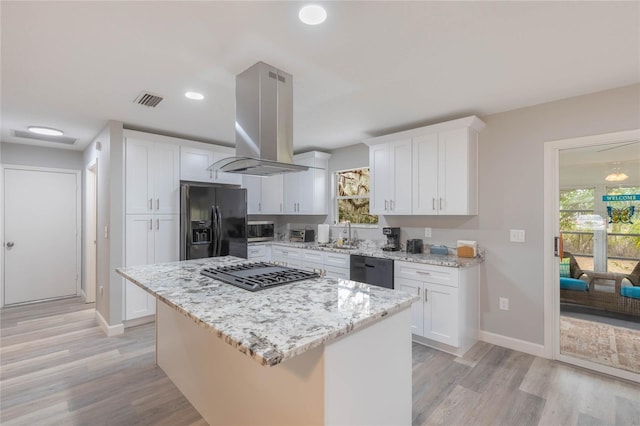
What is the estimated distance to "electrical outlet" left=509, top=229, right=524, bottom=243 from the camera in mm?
3016

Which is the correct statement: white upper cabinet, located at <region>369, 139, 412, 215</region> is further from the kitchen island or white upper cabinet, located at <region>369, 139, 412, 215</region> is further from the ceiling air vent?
the ceiling air vent

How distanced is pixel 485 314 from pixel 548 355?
60cm

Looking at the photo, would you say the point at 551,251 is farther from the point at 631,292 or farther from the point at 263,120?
the point at 263,120

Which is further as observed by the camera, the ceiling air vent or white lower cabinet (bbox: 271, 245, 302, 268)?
white lower cabinet (bbox: 271, 245, 302, 268)

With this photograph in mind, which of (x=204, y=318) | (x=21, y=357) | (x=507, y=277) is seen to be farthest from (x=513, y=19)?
(x=21, y=357)

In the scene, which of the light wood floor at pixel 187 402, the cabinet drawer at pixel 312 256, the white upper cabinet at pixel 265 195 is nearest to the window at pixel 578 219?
the light wood floor at pixel 187 402

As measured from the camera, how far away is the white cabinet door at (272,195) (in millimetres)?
5082

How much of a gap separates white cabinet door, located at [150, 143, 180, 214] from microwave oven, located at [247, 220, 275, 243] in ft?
3.66

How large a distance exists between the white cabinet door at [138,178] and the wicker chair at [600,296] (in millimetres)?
4630

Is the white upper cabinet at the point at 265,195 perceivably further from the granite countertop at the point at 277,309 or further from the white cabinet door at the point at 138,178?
the granite countertop at the point at 277,309

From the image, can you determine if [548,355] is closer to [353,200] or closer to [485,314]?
[485,314]

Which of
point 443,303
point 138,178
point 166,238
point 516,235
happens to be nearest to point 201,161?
point 138,178

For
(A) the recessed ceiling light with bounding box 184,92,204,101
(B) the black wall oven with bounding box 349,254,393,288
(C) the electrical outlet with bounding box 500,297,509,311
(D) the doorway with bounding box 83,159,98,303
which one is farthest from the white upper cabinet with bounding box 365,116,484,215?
(D) the doorway with bounding box 83,159,98,303

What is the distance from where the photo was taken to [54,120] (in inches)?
133
